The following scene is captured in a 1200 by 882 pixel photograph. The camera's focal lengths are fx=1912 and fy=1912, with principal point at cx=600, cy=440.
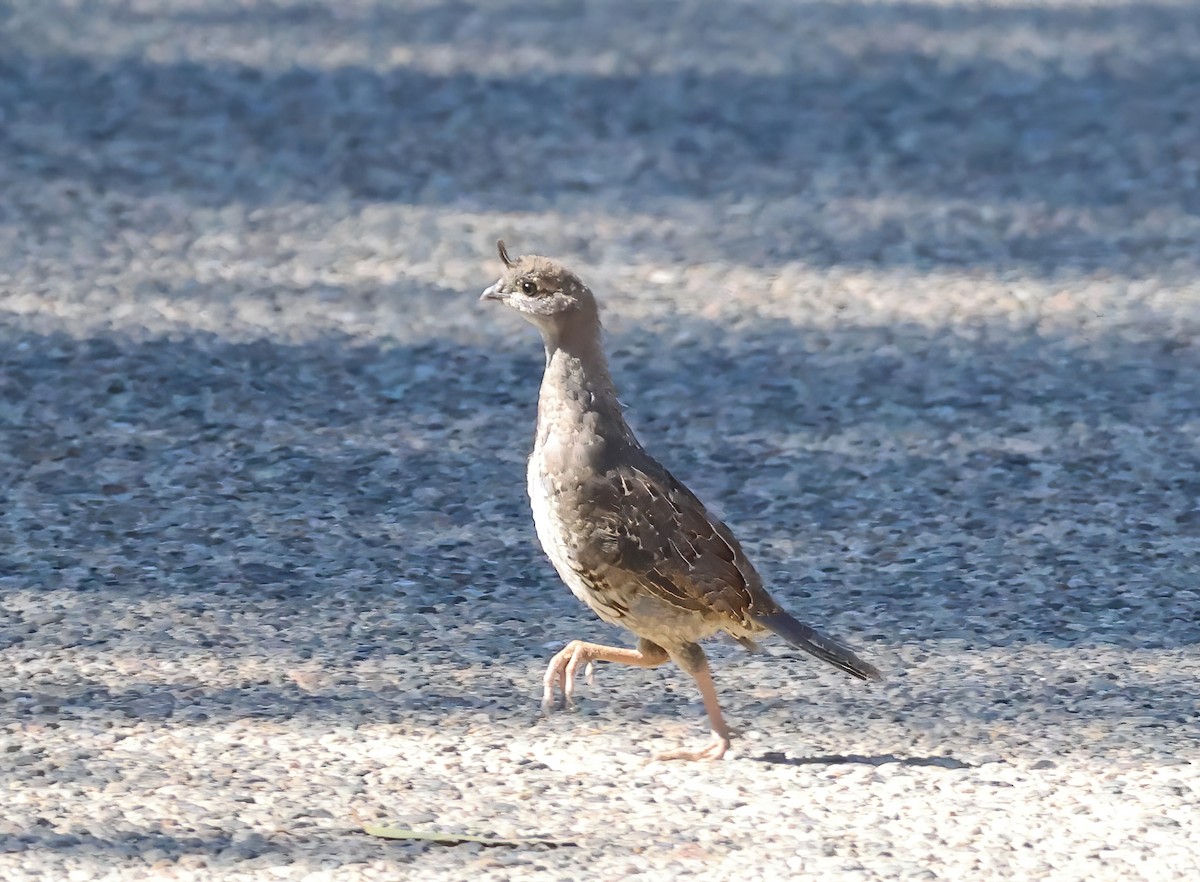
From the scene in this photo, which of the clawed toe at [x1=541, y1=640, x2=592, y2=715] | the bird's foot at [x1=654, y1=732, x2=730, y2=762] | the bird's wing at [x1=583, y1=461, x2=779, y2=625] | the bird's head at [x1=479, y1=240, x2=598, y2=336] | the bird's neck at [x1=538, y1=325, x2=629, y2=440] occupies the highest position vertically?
the bird's head at [x1=479, y1=240, x2=598, y2=336]

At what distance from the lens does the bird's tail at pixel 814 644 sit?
4523 mm

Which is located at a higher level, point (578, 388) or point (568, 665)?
point (578, 388)

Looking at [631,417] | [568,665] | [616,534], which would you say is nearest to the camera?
[616,534]

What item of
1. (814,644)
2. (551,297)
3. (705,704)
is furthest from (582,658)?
(551,297)

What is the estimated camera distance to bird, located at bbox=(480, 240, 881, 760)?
4410 mm

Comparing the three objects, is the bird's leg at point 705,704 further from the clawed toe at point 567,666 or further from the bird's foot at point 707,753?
the clawed toe at point 567,666

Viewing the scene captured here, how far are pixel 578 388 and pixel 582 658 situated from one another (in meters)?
0.64

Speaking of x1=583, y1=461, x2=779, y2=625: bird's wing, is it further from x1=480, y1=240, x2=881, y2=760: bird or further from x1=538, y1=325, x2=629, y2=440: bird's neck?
x1=538, y1=325, x2=629, y2=440: bird's neck

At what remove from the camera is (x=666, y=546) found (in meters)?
4.45

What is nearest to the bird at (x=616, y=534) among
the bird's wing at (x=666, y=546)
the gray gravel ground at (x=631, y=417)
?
the bird's wing at (x=666, y=546)

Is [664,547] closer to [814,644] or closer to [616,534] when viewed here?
[616,534]

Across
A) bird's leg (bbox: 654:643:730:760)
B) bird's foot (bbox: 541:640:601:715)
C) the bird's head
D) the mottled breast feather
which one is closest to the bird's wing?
the mottled breast feather

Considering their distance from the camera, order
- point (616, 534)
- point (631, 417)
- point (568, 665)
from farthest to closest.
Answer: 1. point (631, 417)
2. point (568, 665)
3. point (616, 534)

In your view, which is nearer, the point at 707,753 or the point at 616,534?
the point at 616,534
